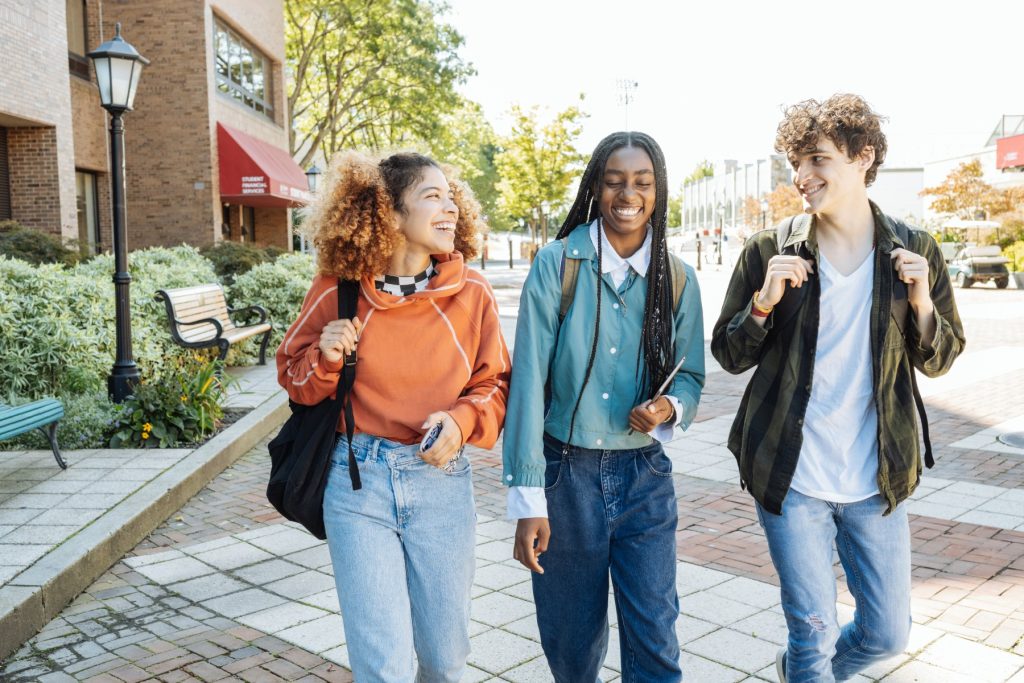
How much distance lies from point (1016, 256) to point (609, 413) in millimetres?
27729

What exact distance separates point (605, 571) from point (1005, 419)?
7.04 metres

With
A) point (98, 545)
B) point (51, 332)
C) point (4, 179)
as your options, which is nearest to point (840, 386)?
point (98, 545)

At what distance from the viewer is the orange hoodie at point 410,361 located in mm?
2502

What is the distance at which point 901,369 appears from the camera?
2672 millimetres

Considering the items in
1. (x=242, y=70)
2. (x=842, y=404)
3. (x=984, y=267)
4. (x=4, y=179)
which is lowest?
(x=842, y=404)

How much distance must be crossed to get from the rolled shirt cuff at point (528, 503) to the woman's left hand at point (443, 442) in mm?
209

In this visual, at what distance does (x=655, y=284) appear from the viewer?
266 cm

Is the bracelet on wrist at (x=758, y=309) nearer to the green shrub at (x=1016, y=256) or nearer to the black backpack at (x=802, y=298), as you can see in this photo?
the black backpack at (x=802, y=298)

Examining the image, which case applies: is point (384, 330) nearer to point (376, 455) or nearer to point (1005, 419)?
point (376, 455)

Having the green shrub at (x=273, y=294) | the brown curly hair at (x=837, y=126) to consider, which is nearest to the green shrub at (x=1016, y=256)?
the green shrub at (x=273, y=294)

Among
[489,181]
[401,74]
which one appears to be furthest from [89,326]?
[489,181]

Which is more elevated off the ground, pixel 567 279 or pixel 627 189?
pixel 627 189

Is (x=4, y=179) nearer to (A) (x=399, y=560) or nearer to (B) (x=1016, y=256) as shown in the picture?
(A) (x=399, y=560)

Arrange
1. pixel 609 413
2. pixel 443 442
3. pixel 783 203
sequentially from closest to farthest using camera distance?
1. pixel 443 442
2. pixel 609 413
3. pixel 783 203
